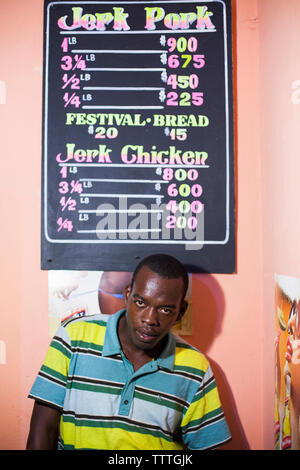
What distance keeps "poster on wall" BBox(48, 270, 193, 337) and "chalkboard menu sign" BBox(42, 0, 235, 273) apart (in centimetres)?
4

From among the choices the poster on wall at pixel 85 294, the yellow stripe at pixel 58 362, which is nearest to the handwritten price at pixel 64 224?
the poster on wall at pixel 85 294

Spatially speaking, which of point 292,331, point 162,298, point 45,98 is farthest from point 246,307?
point 45,98

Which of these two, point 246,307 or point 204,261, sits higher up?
point 204,261

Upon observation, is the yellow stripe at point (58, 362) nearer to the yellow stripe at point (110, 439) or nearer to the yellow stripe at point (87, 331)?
the yellow stripe at point (87, 331)

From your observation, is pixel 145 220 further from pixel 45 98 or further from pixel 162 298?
pixel 45 98

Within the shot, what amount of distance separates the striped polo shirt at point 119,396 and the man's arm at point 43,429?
0.03 m

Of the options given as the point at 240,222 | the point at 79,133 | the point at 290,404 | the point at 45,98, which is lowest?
the point at 290,404

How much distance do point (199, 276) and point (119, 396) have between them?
0.59 meters

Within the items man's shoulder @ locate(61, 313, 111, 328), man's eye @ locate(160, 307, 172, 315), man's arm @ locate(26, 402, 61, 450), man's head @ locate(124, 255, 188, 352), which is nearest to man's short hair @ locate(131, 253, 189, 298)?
man's head @ locate(124, 255, 188, 352)

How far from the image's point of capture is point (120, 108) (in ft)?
5.60

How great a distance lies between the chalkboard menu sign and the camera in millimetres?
1690
